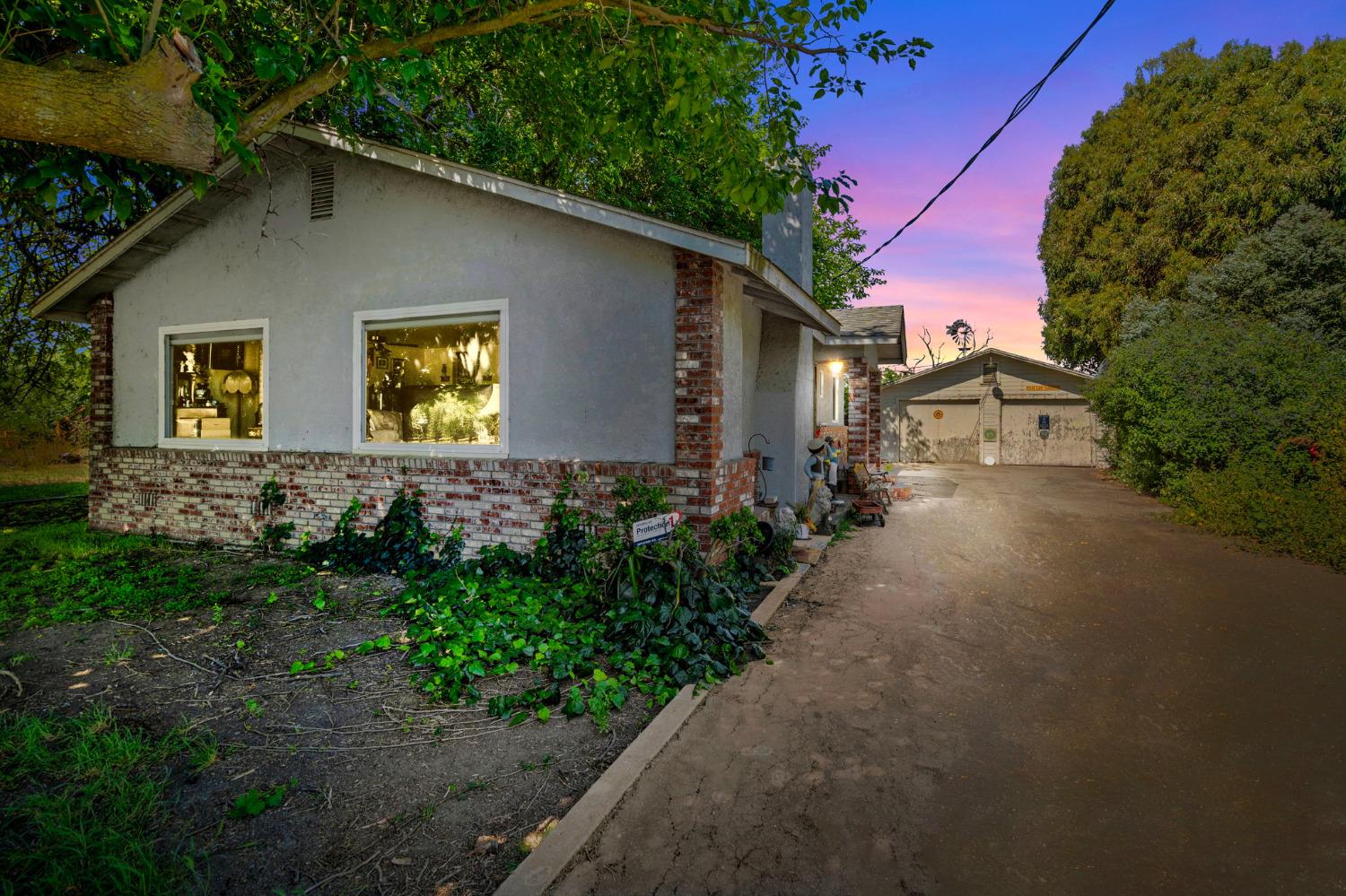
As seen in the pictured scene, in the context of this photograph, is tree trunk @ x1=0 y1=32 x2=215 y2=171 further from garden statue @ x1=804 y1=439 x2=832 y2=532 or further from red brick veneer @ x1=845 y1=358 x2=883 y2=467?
red brick veneer @ x1=845 y1=358 x2=883 y2=467

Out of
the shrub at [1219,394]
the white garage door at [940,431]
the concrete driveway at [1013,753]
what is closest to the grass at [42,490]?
the concrete driveway at [1013,753]

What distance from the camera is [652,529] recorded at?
186 inches

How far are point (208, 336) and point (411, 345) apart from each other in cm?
317

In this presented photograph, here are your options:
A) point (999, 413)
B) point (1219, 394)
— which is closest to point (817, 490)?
point (1219, 394)

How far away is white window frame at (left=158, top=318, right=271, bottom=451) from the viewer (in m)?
7.50

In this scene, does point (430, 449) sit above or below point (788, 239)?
below

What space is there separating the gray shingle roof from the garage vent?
8.70m

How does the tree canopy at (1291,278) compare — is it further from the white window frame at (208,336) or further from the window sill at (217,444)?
the window sill at (217,444)

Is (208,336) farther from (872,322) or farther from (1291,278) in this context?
(1291,278)

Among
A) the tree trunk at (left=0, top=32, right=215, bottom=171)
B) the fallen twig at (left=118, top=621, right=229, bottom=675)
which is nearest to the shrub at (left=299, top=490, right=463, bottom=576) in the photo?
the fallen twig at (left=118, top=621, right=229, bottom=675)

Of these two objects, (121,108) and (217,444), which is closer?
(121,108)

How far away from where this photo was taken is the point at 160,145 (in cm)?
338

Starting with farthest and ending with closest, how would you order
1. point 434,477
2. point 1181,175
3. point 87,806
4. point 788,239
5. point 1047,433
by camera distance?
point 1047,433 → point 1181,175 → point 788,239 → point 434,477 → point 87,806

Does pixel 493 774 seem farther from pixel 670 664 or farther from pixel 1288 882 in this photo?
pixel 1288 882
